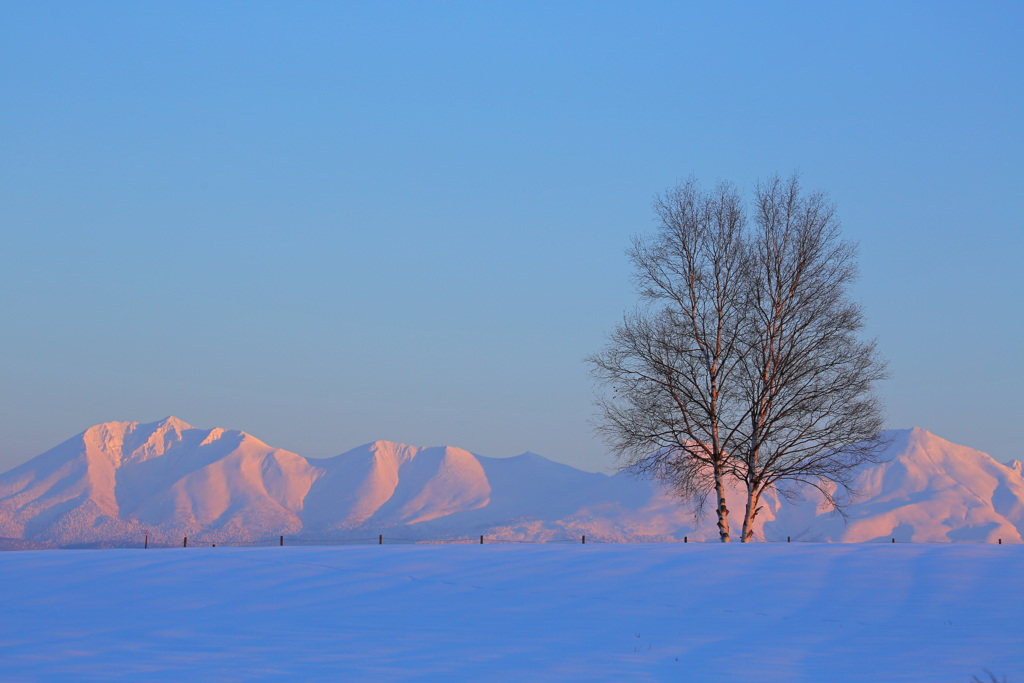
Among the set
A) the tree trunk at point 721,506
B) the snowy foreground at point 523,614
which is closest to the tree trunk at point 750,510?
the tree trunk at point 721,506

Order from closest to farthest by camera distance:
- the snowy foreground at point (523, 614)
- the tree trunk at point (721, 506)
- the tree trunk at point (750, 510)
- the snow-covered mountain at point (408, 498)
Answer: the snowy foreground at point (523, 614) < the tree trunk at point (721, 506) < the tree trunk at point (750, 510) < the snow-covered mountain at point (408, 498)

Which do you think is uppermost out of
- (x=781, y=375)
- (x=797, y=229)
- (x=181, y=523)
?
(x=797, y=229)

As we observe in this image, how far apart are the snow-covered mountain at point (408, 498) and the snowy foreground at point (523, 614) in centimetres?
9053

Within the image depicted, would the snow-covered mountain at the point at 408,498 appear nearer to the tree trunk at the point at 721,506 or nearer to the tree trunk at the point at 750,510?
the tree trunk at the point at 750,510

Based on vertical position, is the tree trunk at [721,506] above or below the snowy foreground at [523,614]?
above

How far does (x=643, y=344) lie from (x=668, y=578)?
1281 centimetres

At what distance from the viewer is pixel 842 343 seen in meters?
28.1

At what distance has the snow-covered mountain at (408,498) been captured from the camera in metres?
125

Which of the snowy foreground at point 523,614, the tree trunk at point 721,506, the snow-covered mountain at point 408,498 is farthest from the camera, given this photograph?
the snow-covered mountain at point 408,498

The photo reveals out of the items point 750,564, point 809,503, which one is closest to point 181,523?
point 809,503

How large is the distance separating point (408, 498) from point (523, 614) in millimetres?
140471

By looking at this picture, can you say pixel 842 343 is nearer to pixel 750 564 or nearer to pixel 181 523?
pixel 750 564

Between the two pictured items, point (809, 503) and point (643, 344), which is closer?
point (643, 344)

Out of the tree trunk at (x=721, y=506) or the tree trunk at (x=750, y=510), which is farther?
the tree trunk at (x=750, y=510)
